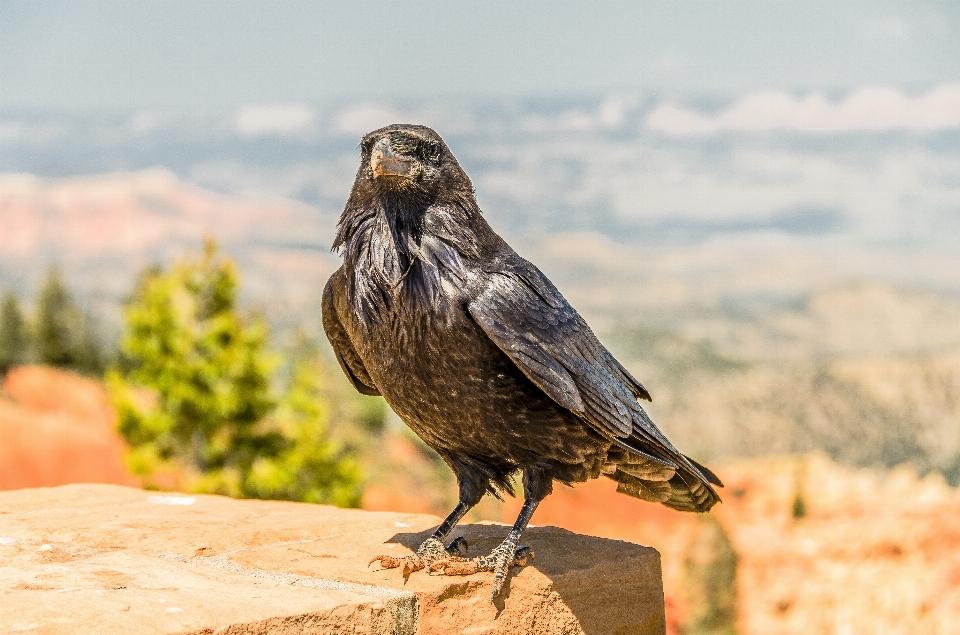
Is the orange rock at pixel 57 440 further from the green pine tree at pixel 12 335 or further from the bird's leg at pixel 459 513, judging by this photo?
the bird's leg at pixel 459 513

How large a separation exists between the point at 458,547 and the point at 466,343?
0.97 m

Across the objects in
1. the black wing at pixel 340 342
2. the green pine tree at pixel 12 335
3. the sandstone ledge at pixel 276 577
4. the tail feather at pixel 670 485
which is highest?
the black wing at pixel 340 342

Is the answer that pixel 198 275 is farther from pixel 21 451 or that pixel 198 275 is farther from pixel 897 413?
pixel 897 413

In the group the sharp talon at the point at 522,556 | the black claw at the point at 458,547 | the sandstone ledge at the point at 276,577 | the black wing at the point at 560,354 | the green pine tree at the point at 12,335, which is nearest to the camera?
the sandstone ledge at the point at 276,577

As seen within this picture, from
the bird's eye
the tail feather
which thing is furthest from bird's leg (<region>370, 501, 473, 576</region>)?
the bird's eye

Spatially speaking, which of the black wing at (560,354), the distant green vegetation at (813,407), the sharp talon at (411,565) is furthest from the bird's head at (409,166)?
the distant green vegetation at (813,407)

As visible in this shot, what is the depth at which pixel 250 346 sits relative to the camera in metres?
14.8

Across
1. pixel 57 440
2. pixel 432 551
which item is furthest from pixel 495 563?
pixel 57 440

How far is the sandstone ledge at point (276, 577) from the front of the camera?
116 inches

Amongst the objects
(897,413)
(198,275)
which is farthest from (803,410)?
(198,275)

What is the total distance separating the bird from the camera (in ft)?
11.7

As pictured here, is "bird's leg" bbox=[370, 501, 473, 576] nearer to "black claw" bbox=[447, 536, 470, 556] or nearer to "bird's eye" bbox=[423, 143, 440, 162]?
"black claw" bbox=[447, 536, 470, 556]

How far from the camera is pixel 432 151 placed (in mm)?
3695

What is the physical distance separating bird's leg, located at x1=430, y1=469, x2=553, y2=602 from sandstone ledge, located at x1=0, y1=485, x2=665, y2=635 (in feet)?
0.16
